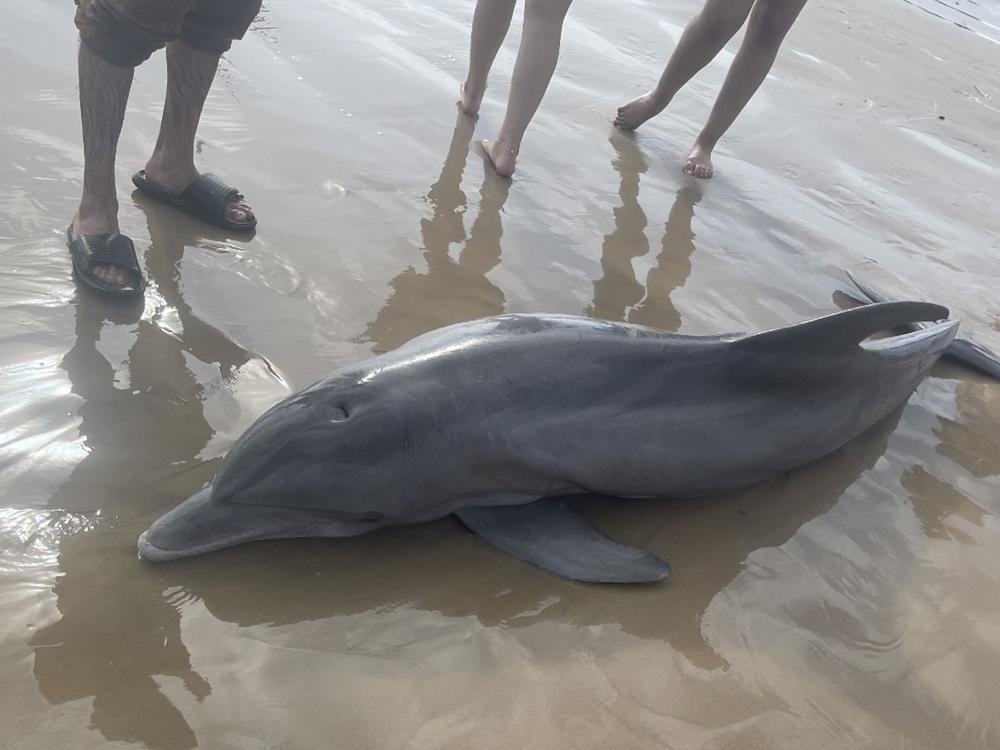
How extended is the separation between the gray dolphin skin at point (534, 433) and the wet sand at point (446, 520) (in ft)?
0.39

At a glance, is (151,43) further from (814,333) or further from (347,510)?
(814,333)

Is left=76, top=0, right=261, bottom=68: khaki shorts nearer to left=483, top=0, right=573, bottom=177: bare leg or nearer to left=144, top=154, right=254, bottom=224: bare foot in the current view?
left=144, top=154, right=254, bottom=224: bare foot

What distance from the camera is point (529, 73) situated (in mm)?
5914

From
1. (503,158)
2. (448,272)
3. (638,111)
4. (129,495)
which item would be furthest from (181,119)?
(638,111)

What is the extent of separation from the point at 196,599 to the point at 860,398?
2.75 metres

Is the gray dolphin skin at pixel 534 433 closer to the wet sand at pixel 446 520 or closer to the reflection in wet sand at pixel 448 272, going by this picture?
the wet sand at pixel 446 520

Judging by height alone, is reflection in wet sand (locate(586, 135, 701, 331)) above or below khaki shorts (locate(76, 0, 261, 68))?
below

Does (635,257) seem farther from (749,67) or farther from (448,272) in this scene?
(749,67)

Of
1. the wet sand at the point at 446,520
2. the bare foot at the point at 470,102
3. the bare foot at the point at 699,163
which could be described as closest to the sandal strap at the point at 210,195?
the wet sand at the point at 446,520

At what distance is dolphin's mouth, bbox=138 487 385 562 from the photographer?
2891 millimetres

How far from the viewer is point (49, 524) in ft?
9.50

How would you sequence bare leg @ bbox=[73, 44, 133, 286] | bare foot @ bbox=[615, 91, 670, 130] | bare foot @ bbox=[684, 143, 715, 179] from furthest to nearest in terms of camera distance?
bare foot @ bbox=[615, 91, 670, 130]
bare foot @ bbox=[684, 143, 715, 179]
bare leg @ bbox=[73, 44, 133, 286]

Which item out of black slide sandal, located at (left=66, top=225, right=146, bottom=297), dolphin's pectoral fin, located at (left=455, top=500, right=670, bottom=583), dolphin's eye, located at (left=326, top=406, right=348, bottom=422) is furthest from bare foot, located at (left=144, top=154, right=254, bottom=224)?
dolphin's pectoral fin, located at (left=455, top=500, right=670, bottom=583)

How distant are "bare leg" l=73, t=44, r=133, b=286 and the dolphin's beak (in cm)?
175
